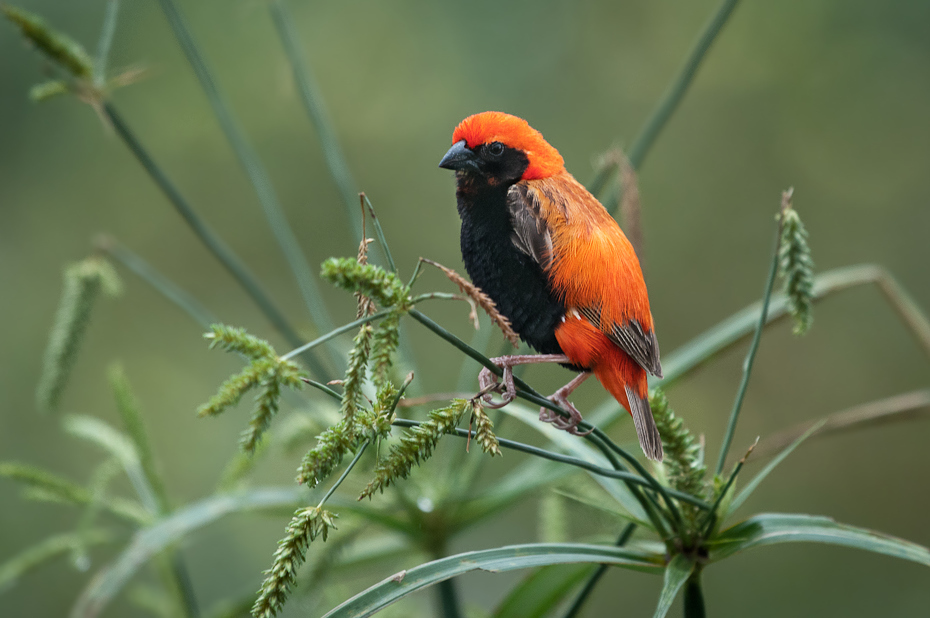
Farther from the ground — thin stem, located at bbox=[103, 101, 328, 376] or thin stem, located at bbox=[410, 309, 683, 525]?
thin stem, located at bbox=[103, 101, 328, 376]

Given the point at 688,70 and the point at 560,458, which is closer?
the point at 560,458

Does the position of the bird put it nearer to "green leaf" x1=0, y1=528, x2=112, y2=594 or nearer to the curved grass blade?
the curved grass blade

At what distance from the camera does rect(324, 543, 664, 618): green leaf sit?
0.94 meters

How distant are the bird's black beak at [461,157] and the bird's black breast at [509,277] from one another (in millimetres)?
76

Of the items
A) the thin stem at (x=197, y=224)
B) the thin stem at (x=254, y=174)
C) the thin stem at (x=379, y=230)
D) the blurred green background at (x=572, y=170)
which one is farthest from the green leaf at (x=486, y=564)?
the blurred green background at (x=572, y=170)

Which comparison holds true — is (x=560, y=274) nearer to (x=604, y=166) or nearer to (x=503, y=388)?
(x=503, y=388)

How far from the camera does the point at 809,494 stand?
14.0 ft

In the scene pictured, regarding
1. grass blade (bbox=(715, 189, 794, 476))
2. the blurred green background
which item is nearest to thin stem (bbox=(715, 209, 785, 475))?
grass blade (bbox=(715, 189, 794, 476))

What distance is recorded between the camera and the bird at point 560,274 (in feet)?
3.74

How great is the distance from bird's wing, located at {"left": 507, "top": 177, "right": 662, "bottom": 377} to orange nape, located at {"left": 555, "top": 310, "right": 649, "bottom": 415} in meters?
0.02

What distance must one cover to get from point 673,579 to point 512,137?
2.42 feet

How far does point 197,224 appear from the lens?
1519 mm

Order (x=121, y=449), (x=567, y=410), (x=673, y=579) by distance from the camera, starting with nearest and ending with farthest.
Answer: (x=567, y=410) < (x=673, y=579) < (x=121, y=449)

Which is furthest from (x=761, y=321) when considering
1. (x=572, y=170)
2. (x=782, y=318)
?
(x=572, y=170)
